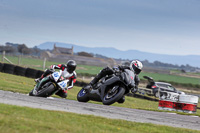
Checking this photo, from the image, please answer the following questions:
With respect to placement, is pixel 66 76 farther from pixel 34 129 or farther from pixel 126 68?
pixel 34 129

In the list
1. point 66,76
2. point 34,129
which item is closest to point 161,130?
point 34,129

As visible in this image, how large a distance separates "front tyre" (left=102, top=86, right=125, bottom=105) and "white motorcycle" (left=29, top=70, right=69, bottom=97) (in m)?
2.00

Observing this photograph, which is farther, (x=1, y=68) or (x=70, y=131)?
(x=1, y=68)

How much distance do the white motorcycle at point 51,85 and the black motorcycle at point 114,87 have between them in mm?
1251

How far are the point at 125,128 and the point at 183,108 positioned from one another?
10294 mm

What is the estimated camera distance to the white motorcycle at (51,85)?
12.0 m

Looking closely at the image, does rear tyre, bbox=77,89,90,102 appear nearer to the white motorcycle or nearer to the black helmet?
Answer: the white motorcycle

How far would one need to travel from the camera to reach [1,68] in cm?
2744

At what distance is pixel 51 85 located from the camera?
12008 mm

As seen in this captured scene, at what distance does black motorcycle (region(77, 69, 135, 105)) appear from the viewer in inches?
417

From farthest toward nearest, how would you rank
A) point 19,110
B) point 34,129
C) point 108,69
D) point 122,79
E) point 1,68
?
1. point 1,68
2. point 108,69
3. point 122,79
4. point 19,110
5. point 34,129

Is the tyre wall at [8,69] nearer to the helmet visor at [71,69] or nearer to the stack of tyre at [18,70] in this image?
the stack of tyre at [18,70]

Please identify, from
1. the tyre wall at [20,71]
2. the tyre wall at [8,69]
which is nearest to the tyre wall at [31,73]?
the tyre wall at [20,71]

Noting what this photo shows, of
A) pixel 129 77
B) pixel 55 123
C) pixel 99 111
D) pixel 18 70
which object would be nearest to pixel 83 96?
pixel 129 77
